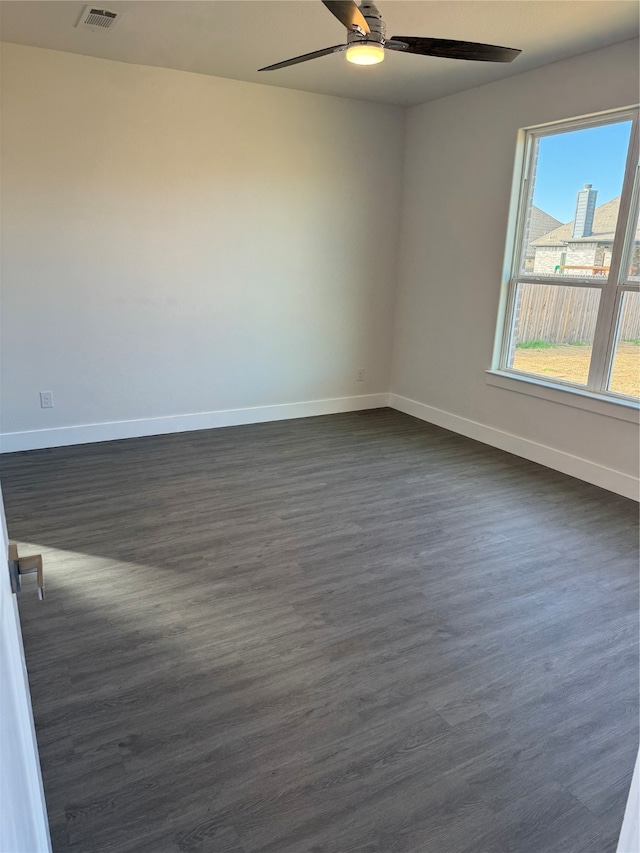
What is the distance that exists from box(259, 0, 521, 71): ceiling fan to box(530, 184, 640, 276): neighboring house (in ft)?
5.88

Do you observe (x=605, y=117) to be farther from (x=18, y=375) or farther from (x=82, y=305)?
(x=18, y=375)

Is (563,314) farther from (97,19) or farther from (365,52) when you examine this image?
(97,19)

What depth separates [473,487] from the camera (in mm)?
4016

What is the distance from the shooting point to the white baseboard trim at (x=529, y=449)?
3.96 meters

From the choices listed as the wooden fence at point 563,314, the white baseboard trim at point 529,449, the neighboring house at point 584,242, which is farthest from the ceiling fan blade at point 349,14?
the white baseboard trim at point 529,449

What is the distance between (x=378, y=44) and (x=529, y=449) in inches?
124

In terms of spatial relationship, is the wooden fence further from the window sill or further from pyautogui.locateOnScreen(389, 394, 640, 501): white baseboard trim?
pyautogui.locateOnScreen(389, 394, 640, 501): white baseboard trim

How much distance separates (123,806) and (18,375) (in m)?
3.42

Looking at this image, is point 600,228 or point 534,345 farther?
point 534,345

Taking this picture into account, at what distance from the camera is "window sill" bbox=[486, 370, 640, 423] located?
3.86 m

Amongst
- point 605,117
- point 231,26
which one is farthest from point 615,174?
point 231,26

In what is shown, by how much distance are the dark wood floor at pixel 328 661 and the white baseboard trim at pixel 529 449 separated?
17cm

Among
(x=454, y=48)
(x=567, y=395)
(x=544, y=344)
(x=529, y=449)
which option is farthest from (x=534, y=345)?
(x=454, y=48)

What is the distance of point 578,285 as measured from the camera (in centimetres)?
413
